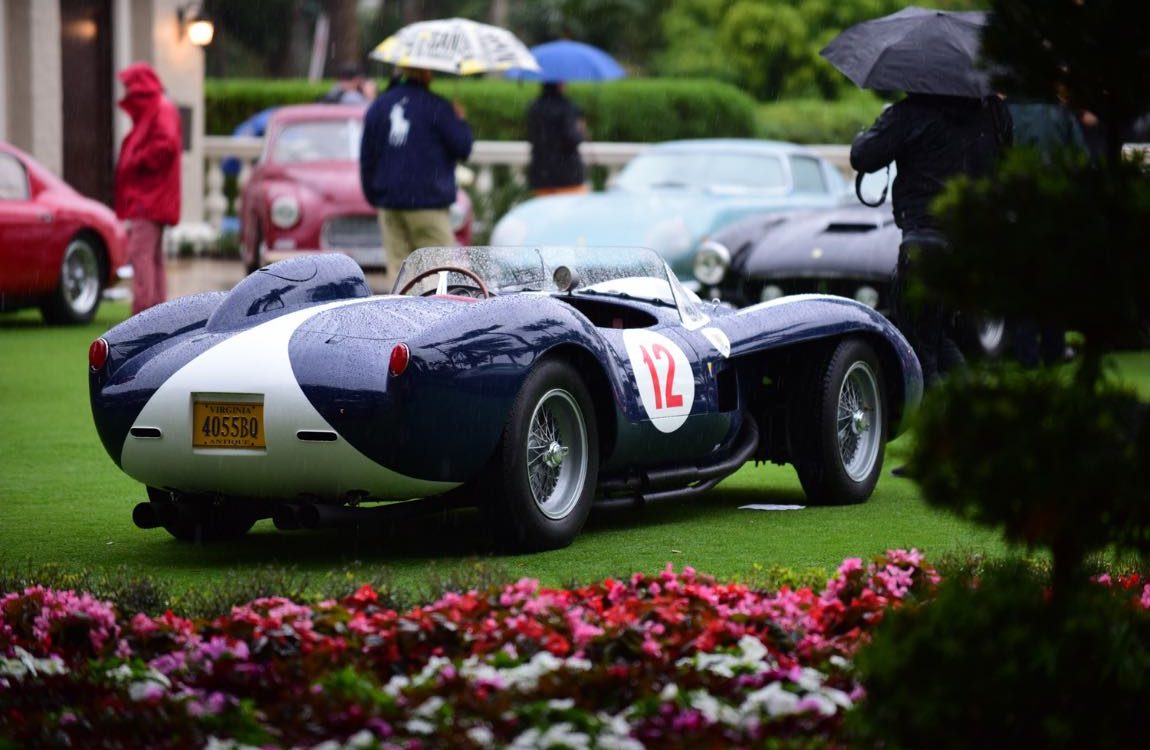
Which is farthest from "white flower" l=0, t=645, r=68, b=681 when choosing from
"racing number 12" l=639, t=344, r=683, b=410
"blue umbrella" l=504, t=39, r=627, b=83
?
"blue umbrella" l=504, t=39, r=627, b=83

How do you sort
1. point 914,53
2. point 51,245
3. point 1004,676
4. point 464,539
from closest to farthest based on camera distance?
point 1004,676
point 464,539
point 914,53
point 51,245

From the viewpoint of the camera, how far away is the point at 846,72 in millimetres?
9766

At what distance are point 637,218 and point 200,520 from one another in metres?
9.10

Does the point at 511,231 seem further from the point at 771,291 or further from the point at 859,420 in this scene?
the point at 859,420

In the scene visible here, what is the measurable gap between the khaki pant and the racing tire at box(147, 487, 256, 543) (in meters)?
6.62

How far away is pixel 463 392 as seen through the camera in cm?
662

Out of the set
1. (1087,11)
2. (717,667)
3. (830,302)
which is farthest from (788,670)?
(830,302)

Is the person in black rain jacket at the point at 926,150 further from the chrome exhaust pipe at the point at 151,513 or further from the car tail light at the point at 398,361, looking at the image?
the chrome exhaust pipe at the point at 151,513

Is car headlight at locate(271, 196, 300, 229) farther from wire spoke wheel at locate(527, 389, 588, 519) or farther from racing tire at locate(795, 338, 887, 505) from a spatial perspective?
wire spoke wheel at locate(527, 389, 588, 519)

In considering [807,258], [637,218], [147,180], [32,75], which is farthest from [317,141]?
[807,258]

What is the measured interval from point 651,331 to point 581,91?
2857 centimetres

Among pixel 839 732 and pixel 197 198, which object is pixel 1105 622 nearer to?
pixel 839 732

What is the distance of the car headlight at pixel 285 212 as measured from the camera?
60.6 feet

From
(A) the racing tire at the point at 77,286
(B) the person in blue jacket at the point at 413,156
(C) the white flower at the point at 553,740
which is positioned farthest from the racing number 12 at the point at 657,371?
(A) the racing tire at the point at 77,286
